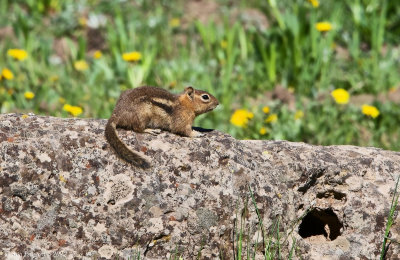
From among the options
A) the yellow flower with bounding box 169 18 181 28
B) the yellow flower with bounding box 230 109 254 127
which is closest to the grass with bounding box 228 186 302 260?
the yellow flower with bounding box 230 109 254 127

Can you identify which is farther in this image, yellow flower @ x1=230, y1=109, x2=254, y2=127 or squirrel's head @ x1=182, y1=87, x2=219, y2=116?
yellow flower @ x1=230, y1=109, x2=254, y2=127

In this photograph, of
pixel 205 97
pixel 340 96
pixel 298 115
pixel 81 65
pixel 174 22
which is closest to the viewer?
pixel 205 97

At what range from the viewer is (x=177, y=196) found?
3.79 m

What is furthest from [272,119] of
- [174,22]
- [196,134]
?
[174,22]

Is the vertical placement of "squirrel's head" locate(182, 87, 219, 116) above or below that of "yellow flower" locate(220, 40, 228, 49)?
below

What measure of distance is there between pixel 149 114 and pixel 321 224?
140 centimetres

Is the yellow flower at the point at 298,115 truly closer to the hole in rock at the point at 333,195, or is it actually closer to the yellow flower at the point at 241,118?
the yellow flower at the point at 241,118

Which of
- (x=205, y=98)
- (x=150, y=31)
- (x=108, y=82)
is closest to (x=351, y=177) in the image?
(x=205, y=98)

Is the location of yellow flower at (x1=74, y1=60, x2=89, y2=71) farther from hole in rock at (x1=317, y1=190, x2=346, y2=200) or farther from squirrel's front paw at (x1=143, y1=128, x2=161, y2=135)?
hole in rock at (x1=317, y1=190, x2=346, y2=200)

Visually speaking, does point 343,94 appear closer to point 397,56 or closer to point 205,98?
point 397,56

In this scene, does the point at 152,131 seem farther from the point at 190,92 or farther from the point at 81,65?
the point at 81,65

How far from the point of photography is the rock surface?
144 inches

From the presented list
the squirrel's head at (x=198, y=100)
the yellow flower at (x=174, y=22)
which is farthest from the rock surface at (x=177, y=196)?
the yellow flower at (x=174, y=22)

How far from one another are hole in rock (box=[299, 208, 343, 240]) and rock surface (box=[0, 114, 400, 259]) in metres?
0.01
